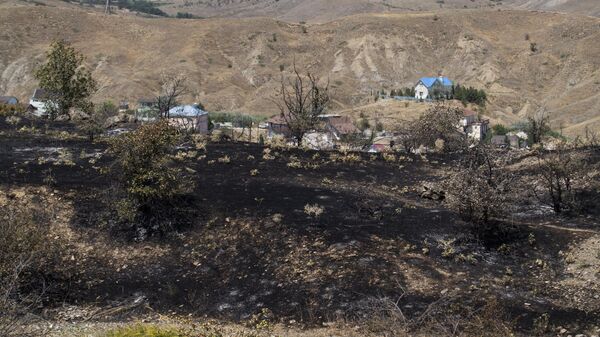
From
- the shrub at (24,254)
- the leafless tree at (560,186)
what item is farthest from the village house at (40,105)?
the leafless tree at (560,186)

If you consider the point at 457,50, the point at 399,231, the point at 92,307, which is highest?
the point at 457,50

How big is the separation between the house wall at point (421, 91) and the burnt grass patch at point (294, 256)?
7294 cm

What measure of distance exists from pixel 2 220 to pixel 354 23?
119 metres

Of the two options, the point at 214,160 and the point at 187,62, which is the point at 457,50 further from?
the point at 214,160

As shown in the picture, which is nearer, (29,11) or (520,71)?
(520,71)

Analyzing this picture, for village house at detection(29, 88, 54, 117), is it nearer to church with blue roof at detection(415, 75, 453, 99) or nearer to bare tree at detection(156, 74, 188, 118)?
bare tree at detection(156, 74, 188, 118)

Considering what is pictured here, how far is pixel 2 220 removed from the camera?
13531mm

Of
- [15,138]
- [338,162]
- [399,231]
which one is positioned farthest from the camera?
[15,138]

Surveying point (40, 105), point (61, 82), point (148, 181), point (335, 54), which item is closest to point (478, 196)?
point (148, 181)

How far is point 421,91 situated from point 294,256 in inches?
3199

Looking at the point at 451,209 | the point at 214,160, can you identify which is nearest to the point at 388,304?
the point at 451,209

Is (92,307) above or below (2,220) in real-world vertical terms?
below

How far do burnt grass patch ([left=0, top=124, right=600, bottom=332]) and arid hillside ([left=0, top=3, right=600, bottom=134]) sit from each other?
244ft

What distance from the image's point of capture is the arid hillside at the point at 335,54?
97.8 meters
